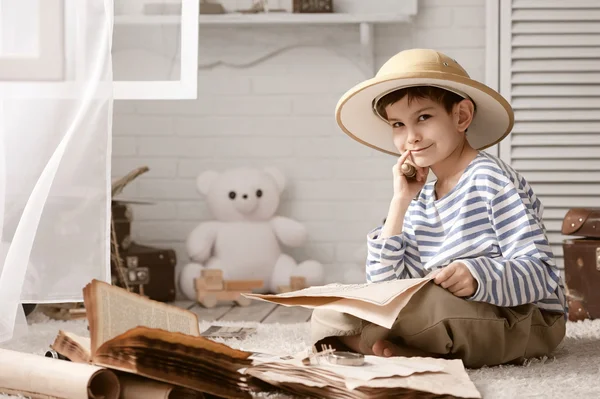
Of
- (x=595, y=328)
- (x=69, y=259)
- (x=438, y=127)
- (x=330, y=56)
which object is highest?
(x=330, y=56)

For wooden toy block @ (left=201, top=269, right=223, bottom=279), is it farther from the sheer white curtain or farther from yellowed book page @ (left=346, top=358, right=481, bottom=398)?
yellowed book page @ (left=346, top=358, right=481, bottom=398)

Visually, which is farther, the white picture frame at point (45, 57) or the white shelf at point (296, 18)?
the white shelf at point (296, 18)

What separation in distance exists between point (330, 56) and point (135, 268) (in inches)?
38.0

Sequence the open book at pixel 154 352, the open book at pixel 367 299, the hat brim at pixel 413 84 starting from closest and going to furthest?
the open book at pixel 154 352 < the open book at pixel 367 299 < the hat brim at pixel 413 84

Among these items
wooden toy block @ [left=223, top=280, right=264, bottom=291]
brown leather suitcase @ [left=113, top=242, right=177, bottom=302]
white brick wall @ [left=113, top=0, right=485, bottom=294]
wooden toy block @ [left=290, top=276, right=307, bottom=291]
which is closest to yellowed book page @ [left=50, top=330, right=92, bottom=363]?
brown leather suitcase @ [left=113, top=242, right=177, bottom=302]

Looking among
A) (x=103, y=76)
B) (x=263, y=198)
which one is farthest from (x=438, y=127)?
(x=263, y=198)

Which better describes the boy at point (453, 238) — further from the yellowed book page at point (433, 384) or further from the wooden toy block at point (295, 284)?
the wooden toy block at point (295, 284)

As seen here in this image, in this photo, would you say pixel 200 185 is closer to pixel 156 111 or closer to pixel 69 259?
pixel 156 111

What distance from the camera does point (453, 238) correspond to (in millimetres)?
1477

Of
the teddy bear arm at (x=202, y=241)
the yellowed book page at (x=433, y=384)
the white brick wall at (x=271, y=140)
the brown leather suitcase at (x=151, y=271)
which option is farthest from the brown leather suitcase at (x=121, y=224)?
the yellowed book page at (x=433, y=384)

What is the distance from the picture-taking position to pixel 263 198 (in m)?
2.74

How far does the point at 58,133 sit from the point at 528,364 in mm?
950

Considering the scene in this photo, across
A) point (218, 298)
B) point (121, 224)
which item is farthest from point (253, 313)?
point (121, 224)

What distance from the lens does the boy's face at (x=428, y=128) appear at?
59.3 inches
